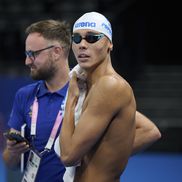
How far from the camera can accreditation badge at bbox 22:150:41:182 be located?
4.02 metres

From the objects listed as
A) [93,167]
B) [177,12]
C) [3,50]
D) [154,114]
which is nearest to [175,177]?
[154,114]

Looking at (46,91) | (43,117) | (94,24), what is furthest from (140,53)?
(94,24)

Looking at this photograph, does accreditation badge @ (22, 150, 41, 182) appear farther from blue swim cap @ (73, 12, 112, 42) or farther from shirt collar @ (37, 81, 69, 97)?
blue swim cap @ (73, 12, 112, 42)

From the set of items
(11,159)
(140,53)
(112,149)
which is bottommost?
(140,53)

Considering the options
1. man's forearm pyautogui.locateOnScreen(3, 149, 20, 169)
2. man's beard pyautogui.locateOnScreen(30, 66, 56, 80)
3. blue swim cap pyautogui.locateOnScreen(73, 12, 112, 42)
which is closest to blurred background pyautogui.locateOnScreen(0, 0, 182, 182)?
man's forearm pyautogui.locateOnScreen(3, 149, 20, 169)

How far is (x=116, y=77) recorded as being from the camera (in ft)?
11.0

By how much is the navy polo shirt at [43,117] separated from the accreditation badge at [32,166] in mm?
38

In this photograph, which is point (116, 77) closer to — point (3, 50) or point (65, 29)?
point (65, 29)

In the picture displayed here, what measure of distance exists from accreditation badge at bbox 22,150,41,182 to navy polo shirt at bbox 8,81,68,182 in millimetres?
38

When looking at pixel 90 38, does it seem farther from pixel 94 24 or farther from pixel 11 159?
pixel 11 159

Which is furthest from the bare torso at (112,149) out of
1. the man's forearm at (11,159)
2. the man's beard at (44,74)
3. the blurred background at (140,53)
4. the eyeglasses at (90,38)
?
the blurred background at (140,53)

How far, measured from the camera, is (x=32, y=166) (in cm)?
407

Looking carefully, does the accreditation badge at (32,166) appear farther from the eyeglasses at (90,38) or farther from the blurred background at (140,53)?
the blurred background at (140,53)

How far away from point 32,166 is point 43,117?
0.31 metres
